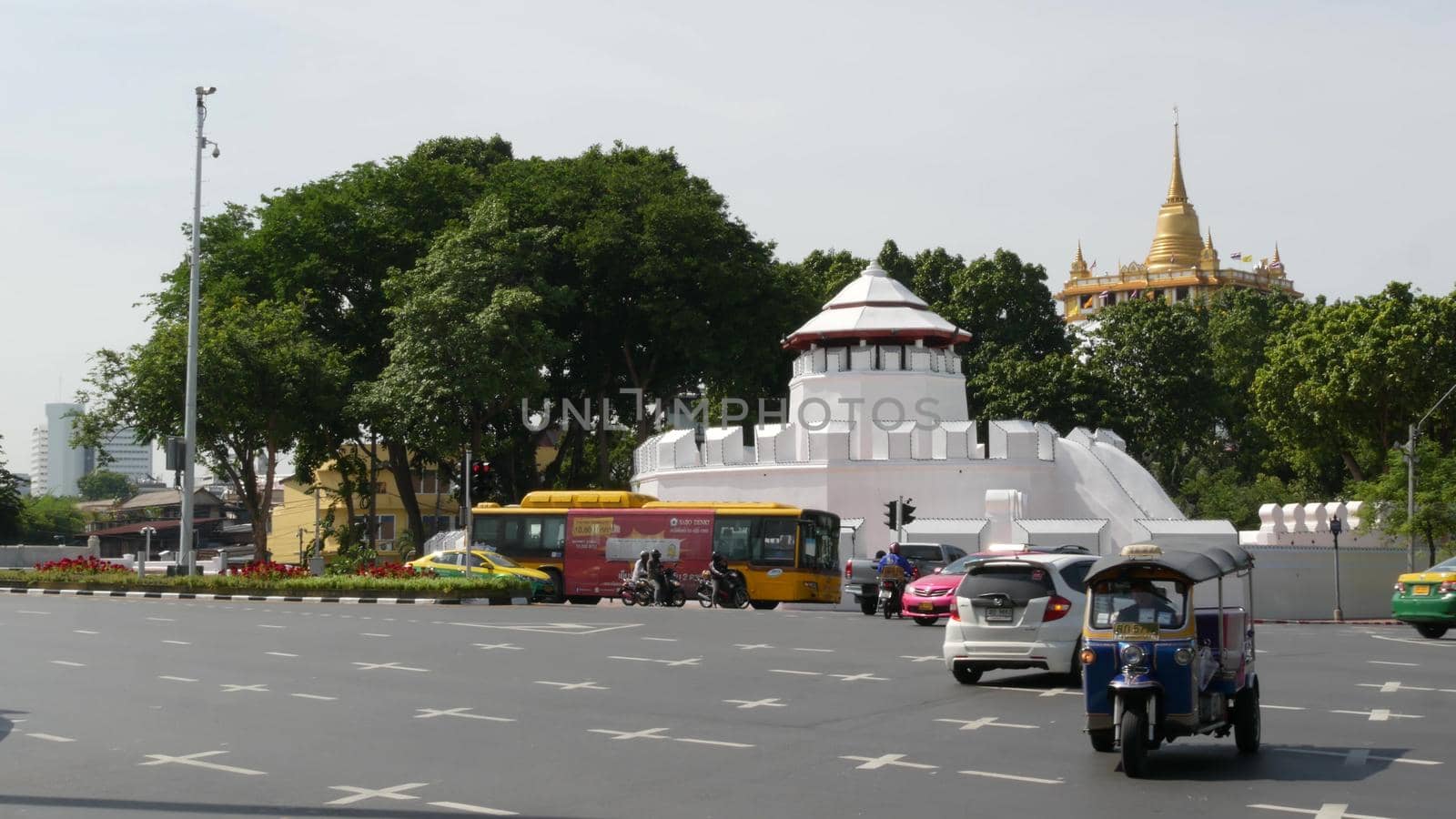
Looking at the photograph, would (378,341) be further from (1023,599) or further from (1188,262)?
(1188,262)

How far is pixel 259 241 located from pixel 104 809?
44735 millimetres

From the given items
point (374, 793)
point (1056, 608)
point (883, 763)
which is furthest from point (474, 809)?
point (1056, 608)

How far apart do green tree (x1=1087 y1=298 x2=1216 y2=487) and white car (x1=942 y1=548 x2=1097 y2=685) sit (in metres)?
51.7

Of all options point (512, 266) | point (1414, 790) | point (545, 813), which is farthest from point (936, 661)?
point (512, 266)

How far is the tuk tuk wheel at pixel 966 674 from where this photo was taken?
1642 centimetres

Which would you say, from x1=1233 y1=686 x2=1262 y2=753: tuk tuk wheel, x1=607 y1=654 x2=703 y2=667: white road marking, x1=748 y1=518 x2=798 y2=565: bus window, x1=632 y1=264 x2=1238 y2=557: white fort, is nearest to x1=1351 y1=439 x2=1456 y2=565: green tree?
x1=632 y1=264 x2=1238 y2=557: white fort

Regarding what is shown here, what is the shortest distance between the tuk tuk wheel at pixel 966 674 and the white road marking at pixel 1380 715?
370 cm

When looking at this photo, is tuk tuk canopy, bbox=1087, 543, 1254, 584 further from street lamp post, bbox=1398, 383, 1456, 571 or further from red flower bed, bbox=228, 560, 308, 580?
street lamp post, bbox=1398, 383, 1456, 571

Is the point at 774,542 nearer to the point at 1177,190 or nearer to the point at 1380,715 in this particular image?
the point at 1380,715

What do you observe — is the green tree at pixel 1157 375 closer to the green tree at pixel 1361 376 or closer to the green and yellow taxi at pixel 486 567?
the green tree at pixel 1361 376

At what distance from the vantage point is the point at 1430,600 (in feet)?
80.2

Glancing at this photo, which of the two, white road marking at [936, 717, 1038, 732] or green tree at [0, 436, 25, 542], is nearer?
white road marking at [936, 717, 1038, 732]

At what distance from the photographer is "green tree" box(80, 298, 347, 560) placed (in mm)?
44125

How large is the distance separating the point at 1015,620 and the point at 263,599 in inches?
886
